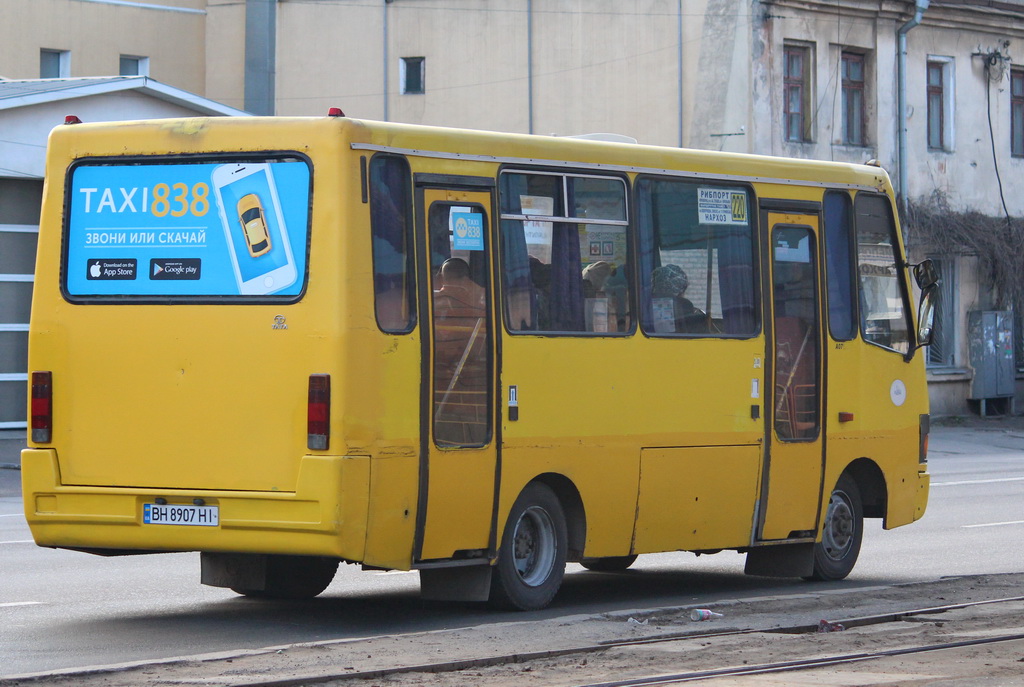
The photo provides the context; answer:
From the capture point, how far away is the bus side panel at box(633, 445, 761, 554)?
11258 mm

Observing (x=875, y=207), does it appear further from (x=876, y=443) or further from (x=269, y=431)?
(x=269, y=431)

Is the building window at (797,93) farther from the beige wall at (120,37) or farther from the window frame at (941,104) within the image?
the beige wall at (120,37)

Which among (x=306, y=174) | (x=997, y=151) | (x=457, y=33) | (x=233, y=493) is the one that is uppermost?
(x=457, y=33)

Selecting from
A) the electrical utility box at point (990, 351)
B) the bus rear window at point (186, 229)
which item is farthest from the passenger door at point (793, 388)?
the electrical utility box at point (990, 351)

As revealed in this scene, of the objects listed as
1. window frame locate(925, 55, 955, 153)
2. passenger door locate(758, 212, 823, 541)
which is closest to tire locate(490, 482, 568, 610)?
passenger door locate(758, 212, 823, 541)

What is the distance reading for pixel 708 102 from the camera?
3291 centimetres

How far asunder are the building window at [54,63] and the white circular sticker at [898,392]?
32917 mm

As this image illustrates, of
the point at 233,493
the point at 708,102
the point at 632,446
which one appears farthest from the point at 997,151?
the point at 233,493

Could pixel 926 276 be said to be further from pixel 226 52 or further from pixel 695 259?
pixel 226 52

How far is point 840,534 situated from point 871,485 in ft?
1.60

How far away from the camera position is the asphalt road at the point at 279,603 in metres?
9.37

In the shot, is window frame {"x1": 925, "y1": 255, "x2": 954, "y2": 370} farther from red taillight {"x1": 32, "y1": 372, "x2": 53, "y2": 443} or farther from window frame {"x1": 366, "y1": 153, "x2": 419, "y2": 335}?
red taillight {"x1": 32, "y1": 372, "x2": 53, "y2": 443}

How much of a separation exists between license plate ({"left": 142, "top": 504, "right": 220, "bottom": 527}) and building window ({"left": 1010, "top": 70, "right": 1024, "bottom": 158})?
31.4m

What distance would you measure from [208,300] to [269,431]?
0.82m
